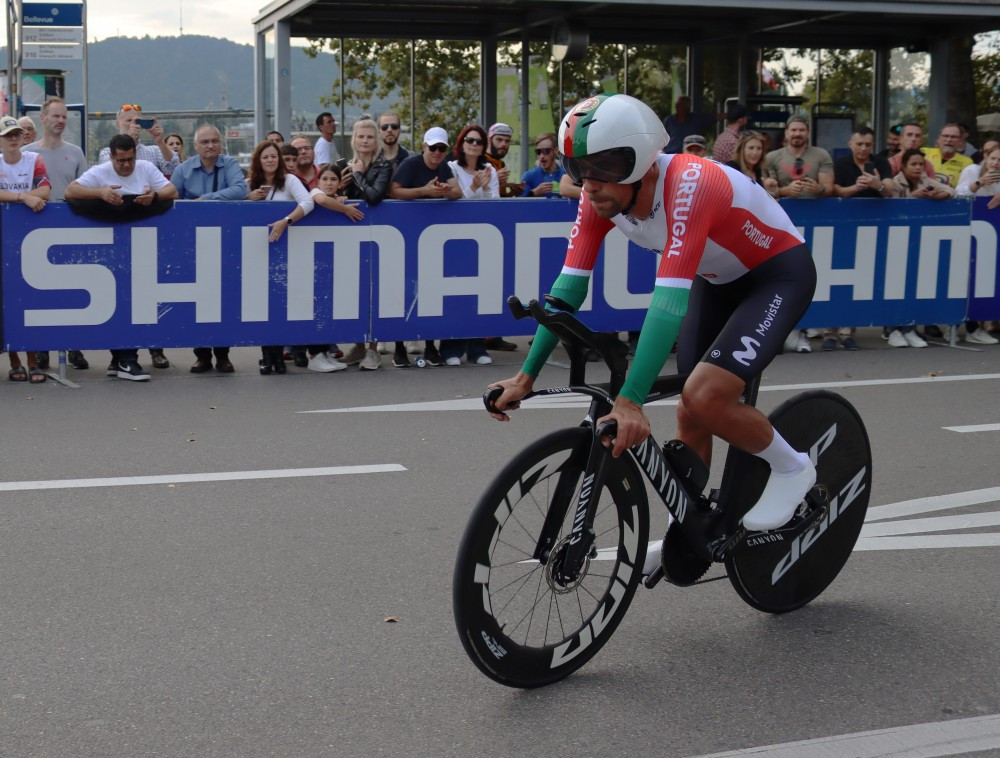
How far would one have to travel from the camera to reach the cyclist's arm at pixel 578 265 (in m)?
4.27

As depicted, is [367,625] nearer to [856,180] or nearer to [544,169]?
[856,180]

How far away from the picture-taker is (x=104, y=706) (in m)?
4.02

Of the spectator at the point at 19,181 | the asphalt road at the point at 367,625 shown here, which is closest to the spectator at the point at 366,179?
the spectator at the point at 19,181

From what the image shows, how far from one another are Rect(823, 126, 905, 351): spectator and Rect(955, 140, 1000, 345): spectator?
899mm

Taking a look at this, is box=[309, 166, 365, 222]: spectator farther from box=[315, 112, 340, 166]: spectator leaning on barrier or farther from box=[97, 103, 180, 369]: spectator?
box=[315, 112, 340, 166]: spectator leaning on barrier

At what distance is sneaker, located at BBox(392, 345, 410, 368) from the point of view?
11430 millimetres

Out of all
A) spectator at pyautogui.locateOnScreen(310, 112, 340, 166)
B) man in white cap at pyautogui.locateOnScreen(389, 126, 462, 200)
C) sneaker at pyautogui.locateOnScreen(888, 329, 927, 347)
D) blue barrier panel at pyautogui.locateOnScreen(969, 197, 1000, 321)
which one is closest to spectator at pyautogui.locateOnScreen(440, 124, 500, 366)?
man in white cap at pyautogui.locateOnScreen(389, 126, 462, 200)

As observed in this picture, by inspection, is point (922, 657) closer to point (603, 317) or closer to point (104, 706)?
point (104, 706)

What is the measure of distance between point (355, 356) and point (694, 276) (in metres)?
7.50

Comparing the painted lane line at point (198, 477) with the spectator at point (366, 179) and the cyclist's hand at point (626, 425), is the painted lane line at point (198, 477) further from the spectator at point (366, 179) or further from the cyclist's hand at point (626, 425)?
the spectator at point (366, 179)

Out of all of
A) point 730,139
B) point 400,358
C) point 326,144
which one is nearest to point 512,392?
point 400,358

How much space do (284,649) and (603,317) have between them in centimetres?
770

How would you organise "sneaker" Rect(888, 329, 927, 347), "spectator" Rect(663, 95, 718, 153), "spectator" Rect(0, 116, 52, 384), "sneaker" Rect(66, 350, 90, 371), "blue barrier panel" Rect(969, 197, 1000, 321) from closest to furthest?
1. "spectator" Rect(0, 116, 52, 384)
2. "sneaker" Rect(66, 350, 90, 371)
3. "sneaker" Rect(888, 329, 927, 347)
4. "blue barrier panel" Rect(969, 197, 1000, 321)
5. "spectator" Rect(663, 95, 718, 153)

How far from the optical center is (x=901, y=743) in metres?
3.81
